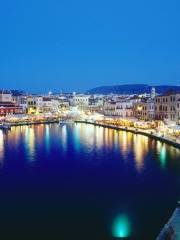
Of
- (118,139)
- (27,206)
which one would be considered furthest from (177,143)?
(27,206)

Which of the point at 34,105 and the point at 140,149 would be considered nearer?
the point at 140,149

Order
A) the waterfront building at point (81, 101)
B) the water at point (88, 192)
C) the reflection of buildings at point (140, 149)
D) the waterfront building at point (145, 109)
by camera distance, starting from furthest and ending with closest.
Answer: the waterfront building at point (81, 101)
the waterfront building at point (145, 109)
the reflection of buildings at point (140, 149)
the water at point (88, 192)

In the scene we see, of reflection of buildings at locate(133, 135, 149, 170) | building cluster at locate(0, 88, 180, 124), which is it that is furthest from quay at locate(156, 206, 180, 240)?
building cluster at locate(0, 88, 180, 124)

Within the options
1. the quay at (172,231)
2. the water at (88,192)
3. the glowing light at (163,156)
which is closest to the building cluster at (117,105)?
the glowing light at (163,156)

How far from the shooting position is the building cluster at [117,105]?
31234mm

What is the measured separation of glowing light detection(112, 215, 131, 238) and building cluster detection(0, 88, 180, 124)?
19626 mm

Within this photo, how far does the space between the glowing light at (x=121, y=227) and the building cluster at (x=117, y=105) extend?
1963 centimetres

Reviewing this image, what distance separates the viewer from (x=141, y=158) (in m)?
18.9

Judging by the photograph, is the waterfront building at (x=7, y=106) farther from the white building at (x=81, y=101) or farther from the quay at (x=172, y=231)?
the quay at (x=172, y=231)

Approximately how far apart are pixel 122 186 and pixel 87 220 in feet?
11.7

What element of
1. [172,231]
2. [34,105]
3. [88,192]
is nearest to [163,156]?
[88,192]

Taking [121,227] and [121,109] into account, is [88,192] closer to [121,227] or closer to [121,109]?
[121,227]

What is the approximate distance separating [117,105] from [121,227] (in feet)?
127

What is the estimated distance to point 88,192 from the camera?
12.3 m
